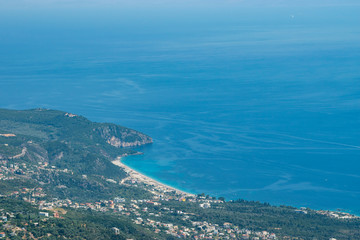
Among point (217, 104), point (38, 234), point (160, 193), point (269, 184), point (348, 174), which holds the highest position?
point (217, 104)

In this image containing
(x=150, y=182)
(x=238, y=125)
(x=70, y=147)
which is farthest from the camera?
(x=238, y=125)

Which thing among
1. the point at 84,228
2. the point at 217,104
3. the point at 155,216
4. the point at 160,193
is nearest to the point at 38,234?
the point at 84,228

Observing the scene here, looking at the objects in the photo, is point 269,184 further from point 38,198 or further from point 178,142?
point 38,198

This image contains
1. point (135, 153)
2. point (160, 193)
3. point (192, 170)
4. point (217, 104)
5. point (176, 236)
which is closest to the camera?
point (176, 236)

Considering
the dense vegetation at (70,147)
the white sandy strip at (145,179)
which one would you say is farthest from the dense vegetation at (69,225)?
the white sandy strip at (145,179)

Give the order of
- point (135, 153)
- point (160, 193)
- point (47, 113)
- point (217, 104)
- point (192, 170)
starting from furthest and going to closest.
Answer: point (217, 104), point (47, 113), point (135, 153), point (192, 170), point (160, 193)

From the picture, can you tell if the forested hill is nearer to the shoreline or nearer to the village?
the shoreline

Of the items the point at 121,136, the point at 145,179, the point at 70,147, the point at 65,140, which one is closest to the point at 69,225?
the point at 145,179

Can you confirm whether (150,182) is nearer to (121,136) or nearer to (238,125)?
(121,136)
